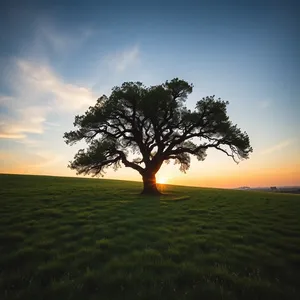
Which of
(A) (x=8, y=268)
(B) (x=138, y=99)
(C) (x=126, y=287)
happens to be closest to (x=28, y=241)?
(A) (x=8, y=268)

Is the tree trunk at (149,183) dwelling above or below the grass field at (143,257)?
above

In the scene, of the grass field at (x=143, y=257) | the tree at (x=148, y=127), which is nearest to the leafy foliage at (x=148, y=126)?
the tree at (x=148, y=127)

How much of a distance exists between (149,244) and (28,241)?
622 centimetres

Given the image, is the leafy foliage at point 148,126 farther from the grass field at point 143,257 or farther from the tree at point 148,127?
the grass field at point 143,257

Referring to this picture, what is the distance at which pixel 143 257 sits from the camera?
30.5 ft

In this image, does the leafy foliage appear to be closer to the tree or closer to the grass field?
the tree

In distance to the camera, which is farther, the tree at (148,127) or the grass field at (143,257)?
the tree at (148,127)

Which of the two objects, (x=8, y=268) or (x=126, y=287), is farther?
(x=8, y=268)

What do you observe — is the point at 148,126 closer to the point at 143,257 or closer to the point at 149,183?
the point at 149,183

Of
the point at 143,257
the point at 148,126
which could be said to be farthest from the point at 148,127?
the point at 143,257

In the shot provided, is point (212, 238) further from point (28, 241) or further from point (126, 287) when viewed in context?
point (28, 241)

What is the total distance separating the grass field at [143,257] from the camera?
6.97 m

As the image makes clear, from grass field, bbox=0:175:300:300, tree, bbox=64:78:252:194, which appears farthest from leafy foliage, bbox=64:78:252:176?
grass field, bbox=0:175:300:300

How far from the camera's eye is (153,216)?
1683 cm
